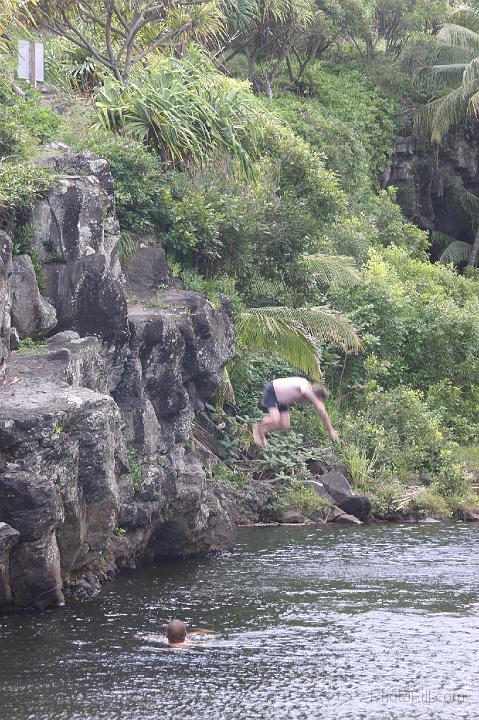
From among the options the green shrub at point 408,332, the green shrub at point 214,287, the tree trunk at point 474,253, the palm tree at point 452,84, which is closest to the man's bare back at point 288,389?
the green shrub at point 214,287

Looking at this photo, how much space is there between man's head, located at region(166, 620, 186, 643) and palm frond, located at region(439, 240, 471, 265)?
2841 cm

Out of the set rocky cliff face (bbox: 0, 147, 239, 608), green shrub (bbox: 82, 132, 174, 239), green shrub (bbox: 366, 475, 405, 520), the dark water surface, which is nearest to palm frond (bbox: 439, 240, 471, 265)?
green shrub (bbox: 366, 475, 405, 520)

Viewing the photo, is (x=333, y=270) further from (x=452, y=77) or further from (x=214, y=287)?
(x=452, y=77)

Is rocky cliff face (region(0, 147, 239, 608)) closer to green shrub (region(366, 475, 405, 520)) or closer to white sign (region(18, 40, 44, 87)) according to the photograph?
white sign (region(18, 40, 44, 87))

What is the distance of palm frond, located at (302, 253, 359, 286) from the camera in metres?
27.7

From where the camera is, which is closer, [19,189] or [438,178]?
[19,189]

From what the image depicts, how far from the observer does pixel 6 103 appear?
21.4m

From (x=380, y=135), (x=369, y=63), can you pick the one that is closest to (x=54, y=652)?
(x=380, y=135)

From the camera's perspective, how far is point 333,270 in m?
28.0

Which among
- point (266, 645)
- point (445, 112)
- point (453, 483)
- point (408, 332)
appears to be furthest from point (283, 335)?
point (445, 112)

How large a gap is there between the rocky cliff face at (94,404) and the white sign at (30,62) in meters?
2.33

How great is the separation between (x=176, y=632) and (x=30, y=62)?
12611mm

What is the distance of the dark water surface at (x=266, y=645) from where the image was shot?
11680 mm

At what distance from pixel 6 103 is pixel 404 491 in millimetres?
12092
